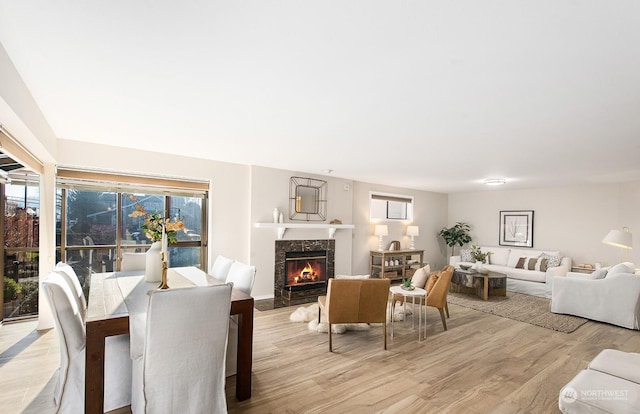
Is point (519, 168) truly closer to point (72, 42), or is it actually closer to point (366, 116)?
point (366, 116)

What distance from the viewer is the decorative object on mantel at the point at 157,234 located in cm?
274

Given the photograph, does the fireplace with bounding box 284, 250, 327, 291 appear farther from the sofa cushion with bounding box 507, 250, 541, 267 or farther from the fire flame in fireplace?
the sofa cushion with bounding box 507, 250, 541, 267

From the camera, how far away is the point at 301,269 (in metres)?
6.07

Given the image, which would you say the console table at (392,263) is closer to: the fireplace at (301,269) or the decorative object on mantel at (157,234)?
the fireplace at (301,269)

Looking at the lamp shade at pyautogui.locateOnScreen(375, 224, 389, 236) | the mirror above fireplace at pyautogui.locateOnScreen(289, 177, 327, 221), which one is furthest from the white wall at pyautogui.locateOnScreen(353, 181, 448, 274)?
the mirror above fireplace at pyautogui.locateOnScreen(289, 177, 327, 221)

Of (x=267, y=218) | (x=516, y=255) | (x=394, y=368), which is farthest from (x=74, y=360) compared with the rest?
(x=516, y=255)

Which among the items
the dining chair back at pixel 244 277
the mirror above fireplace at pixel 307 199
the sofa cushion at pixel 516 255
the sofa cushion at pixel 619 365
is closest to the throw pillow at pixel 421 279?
the sofa cushion at pixel 619 365

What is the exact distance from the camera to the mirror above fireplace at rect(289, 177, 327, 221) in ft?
19.4

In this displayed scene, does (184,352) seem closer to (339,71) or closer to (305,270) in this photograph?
(339,71)

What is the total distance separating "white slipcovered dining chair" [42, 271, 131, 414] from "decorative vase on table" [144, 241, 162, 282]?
0.80 meters

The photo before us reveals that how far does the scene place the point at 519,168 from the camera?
4.98 metres

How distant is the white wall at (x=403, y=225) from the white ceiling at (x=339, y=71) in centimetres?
336

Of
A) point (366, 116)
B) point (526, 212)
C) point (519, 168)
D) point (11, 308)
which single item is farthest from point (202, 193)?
point (526, 212)

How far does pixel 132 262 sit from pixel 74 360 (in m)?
2.02
